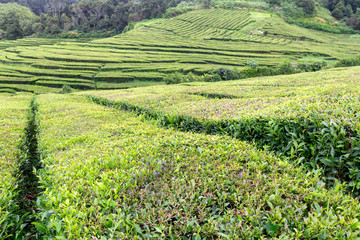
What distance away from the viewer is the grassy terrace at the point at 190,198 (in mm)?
2260

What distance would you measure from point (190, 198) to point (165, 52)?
4747cm

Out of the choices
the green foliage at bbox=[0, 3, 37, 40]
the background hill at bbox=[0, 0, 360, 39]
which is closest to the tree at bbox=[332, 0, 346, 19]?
the background hill at bbox=[0, 0, 360, 39]

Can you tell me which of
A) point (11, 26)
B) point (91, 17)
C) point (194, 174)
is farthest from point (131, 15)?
point (194, 174)

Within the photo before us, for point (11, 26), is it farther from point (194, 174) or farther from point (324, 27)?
point (324, 27)

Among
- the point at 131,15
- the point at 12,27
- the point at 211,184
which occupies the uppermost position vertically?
the point at 131,15

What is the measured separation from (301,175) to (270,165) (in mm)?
442

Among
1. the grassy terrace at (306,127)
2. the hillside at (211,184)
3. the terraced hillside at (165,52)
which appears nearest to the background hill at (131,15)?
the terraced hillside at (165,52)

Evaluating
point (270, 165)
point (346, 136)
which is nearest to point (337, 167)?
point (346, 136)

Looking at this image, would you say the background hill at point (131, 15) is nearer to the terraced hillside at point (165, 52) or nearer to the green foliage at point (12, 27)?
the green foliage at point (12, 27)

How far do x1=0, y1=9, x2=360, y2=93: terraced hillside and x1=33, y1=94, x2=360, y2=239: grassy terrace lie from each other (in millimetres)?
29474

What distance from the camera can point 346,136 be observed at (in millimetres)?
3336

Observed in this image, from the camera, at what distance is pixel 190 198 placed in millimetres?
2643

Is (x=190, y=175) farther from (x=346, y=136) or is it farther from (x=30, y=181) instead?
(x=30, y=181)

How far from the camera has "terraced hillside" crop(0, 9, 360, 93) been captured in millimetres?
32625
